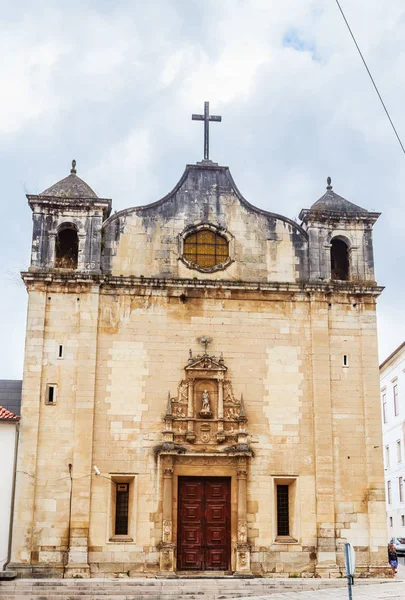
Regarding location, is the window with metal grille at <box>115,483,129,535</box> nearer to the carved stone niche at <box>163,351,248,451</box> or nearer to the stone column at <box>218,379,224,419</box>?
the carved stone niche at <box>163,351,248,451</box>

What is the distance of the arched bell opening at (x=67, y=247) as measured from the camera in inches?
1002

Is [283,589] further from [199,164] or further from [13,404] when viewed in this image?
[199,164]

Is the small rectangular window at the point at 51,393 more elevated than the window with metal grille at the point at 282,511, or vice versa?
the small rectangular window at the point at 51,393

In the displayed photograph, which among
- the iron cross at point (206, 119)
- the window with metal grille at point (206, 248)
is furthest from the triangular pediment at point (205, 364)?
the iron cross at point (206, 119)

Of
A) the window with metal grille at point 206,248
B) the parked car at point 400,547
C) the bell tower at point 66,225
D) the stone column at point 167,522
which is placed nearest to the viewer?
the stone column at point 167,522

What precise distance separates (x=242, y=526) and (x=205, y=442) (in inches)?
101

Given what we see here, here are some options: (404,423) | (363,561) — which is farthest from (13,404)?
(404,423)

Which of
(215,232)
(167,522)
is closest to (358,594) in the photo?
(167,522)

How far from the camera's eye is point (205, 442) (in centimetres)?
2378

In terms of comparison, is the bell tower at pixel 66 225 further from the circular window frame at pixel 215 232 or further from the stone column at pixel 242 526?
the stone column at pixel 242 526

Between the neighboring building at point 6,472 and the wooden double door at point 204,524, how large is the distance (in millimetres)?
4757

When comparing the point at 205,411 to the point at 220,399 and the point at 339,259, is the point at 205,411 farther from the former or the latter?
the point at 339,259

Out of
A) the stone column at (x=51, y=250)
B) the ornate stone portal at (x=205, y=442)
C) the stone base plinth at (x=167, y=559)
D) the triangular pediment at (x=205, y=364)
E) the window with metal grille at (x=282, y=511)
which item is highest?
the stone column at (x=51, y=250)

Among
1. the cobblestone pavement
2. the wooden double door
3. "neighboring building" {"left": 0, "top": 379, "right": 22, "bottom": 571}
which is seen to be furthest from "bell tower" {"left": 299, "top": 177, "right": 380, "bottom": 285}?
"neighboring building" {"left": 0, "top": 379, "right": 22, "bottom": 571}
